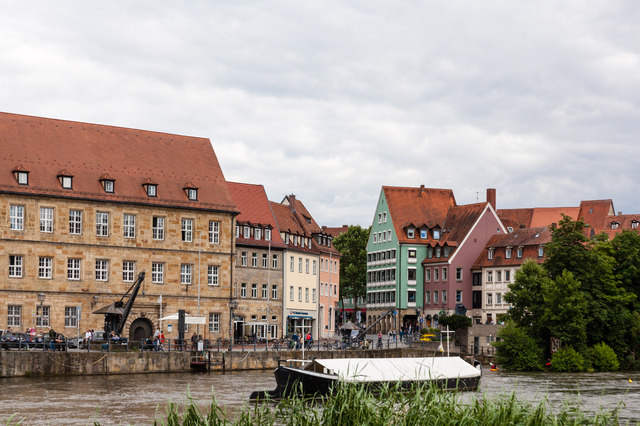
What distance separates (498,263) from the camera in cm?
9044

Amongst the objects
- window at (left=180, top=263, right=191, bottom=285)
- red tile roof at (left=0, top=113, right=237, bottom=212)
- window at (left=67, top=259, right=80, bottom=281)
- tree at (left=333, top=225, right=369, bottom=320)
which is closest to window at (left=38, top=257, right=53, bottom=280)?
window at (left=67, top=259, right=80, bottom=281)

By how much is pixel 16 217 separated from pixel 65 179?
3820 mm

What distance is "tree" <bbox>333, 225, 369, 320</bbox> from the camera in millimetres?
118188

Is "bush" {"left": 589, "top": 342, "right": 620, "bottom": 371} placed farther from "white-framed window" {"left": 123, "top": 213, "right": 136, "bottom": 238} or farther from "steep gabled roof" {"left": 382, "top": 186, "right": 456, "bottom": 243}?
"steep gabled roof" {"left": 382, "top": 186, "right": 456, "bottom": 243}

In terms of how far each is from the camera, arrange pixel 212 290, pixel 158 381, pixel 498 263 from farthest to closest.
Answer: pixel 498 263, pixel 212 290, pixel 158 381

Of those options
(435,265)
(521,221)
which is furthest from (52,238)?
(521,221)

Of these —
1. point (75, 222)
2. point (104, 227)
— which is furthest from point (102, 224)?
point (75, 222)

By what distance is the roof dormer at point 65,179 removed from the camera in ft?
201

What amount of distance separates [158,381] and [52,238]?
16686mm

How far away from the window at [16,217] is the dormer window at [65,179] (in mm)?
2934

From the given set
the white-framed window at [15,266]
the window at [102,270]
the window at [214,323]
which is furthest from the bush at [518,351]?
the white-framed window at [15,266]

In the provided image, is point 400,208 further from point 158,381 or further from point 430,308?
point 158,381

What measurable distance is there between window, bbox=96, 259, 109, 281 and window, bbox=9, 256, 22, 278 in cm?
475

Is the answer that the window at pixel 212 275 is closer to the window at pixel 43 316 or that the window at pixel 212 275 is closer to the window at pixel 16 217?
the window at pixel 43 316
